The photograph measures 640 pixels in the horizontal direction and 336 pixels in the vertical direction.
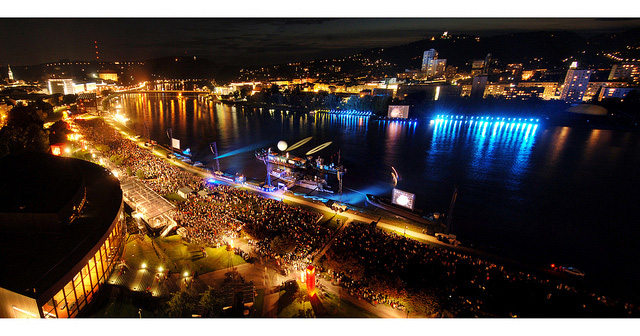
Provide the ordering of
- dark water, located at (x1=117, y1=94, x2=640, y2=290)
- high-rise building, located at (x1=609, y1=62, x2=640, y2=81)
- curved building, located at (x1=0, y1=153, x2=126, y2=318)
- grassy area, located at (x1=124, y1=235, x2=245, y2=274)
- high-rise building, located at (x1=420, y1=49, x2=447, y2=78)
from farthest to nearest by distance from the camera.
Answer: high-rise building, located at (x1=420, y1=49, x2=447, y2=78) < high-rise building, located at (x1=609, y1=62, x2=640, y2=81) < dark water, located at (x1=117, y1=94, x2=640, y2=290) < grassy area, located at (x1=124, y1=235, x2=245, y2=274) < curved building, located at (x1=0, y1=153, x2=126, y2=318)

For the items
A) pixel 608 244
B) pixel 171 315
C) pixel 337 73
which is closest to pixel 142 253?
pixel 171 315

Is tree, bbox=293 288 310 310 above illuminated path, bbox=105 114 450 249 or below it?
above

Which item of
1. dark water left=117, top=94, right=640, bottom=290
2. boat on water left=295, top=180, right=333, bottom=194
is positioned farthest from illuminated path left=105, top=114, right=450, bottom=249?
dark water left=117, top=94, right=640, bottom=290

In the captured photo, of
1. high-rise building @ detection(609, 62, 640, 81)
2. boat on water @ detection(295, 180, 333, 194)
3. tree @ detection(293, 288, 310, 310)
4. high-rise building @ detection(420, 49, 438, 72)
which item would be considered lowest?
boat on water @ detection(295, 180, 333, 194)

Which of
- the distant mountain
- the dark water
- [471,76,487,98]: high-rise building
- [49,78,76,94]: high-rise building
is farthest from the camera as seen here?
the distant mountain

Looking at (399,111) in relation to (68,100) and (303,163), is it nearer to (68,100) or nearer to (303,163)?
(303,163)

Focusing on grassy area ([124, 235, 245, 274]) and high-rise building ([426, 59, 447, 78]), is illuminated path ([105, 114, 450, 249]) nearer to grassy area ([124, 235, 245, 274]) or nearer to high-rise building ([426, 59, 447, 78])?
grassy area ([124, 235, 245, 274])

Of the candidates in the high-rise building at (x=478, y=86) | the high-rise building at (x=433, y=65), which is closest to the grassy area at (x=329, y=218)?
the high-rise building at (x=478, y=86)
